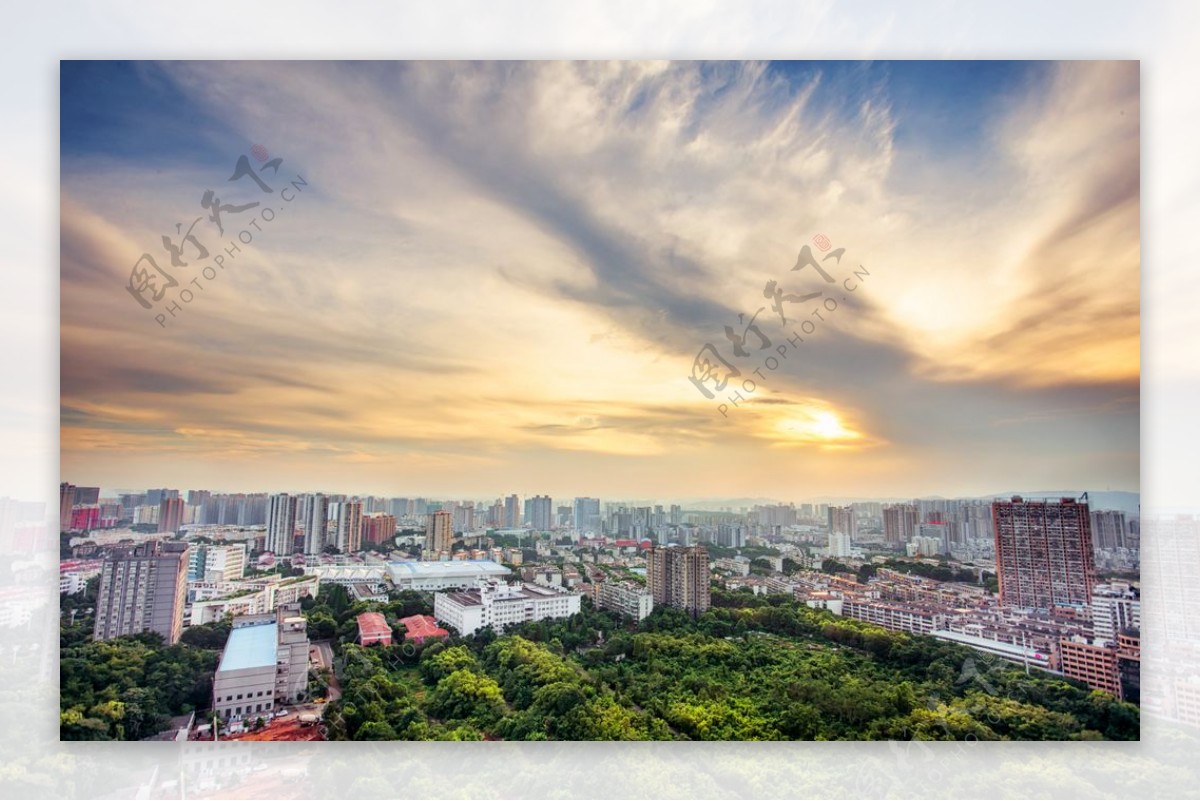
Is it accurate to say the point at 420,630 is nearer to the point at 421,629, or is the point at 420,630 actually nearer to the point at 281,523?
the point at 421,629

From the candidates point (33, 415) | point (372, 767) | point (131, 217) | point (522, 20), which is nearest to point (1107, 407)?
point (522, 20)

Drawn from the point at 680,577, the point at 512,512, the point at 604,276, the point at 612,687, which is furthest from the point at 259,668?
the point at 604,276

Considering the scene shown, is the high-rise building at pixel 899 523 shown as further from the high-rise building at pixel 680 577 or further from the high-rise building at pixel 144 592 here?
the high-rise building at pixel 144 592

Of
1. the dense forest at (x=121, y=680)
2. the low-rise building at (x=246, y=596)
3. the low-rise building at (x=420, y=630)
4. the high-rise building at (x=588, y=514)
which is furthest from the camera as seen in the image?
the high-rise building at (x=588, y=514)

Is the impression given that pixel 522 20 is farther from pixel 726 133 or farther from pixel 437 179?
pixel 726 133

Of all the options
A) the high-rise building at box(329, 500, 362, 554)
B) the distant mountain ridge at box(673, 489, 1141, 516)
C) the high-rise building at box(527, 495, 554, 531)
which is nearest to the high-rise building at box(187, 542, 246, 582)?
the high-rise building at box(329, 500, 362, 554)

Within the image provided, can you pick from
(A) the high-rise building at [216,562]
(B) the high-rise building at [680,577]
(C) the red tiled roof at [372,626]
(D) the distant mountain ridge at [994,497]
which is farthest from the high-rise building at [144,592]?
(D) the distant mountain ridge at [994,497]

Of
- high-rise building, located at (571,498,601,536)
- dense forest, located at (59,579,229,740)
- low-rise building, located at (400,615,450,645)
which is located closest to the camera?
dense forest, located at (59,579,229,740)

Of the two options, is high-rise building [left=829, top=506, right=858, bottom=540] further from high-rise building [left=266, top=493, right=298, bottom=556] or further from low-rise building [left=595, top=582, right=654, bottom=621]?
high-rise building [left=266, top=493, right=298, bottom=556]
